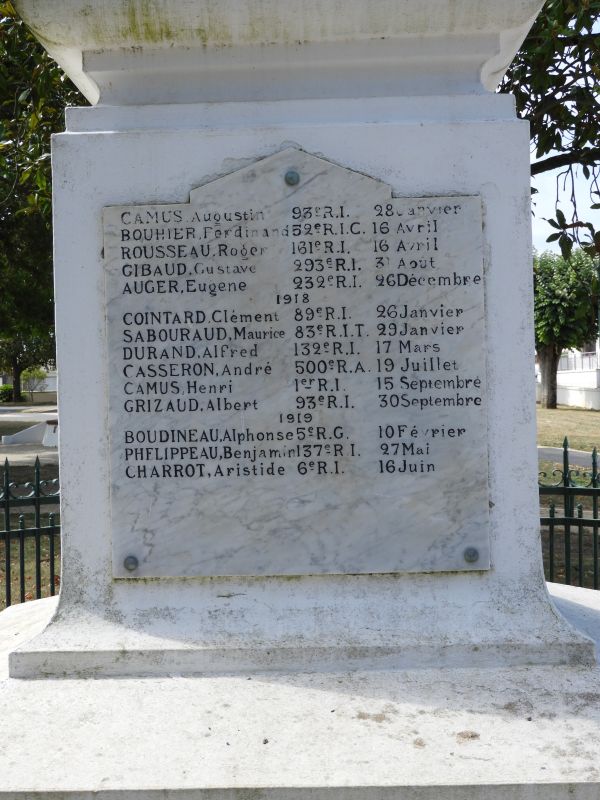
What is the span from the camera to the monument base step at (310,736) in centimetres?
218

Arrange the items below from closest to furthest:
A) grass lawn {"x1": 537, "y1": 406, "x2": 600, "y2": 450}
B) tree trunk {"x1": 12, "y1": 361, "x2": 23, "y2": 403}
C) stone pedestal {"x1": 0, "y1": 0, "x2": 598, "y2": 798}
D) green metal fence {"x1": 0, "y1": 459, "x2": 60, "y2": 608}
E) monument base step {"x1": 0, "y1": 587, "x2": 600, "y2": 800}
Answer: monument base step {"x1": 0, "y1": 587, "x2": 600, "y2": 800} < stone pedestal {"x1": 0, "y1": 0, "x2": 598, "y2": 798} < green metal fence {"x1": 0, "y1": 459, "x2": 60, "y2": 608} < grass lawn {"x1": 537, "y1": 406, "x2": 600, "y2": 450} < tree trunk {"x1": 12, "y1": 361, "x2": 23, "y2": 403}

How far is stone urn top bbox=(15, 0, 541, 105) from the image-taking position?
116 inches

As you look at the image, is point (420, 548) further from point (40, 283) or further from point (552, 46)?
point (40, 283)

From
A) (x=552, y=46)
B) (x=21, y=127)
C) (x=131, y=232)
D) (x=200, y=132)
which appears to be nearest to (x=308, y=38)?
(x=200, y=132)

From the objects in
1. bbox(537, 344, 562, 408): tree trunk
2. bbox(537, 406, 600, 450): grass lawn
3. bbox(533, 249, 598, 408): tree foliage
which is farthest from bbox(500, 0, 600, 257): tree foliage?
bbox(537, 344, 562, 408): tree trunk

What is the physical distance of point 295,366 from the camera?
120 inches

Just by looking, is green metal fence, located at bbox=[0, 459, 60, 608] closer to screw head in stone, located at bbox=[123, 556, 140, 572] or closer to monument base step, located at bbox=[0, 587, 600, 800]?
screw head in stone, located at bbox=[123, 556, 140, 572]

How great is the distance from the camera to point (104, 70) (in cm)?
312

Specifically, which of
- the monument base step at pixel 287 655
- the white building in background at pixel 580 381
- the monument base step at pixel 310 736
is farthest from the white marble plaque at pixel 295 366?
the white building in background at pixel 580 381

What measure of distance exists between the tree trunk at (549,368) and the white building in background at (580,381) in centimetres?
196

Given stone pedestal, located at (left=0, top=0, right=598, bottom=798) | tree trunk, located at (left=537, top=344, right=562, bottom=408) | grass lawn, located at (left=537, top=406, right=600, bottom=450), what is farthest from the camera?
tree trunk, located at (left=537, top=344, right=562, bottom=408)

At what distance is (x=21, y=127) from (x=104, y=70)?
14.3ft

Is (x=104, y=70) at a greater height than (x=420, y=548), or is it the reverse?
(x=104, y=70)

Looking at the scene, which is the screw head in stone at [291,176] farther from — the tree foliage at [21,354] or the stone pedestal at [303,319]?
the tree foliage at [21,354]
